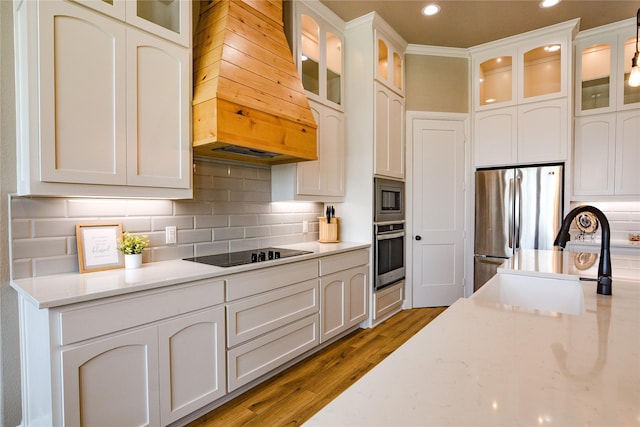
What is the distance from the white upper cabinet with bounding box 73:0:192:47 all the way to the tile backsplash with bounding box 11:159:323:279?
811 mm

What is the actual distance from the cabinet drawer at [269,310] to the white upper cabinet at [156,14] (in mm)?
1586

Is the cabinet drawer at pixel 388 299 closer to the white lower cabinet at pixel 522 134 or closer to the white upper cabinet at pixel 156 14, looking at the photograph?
the white lower cabinet at pixel 522 134

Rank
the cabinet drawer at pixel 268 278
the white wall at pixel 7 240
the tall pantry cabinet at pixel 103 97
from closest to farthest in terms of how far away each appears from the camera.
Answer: the tall pantry cabinet at pixel 103 97 < the white wall at pixel 7 240 < the cabinet drawer at pixel 268 278

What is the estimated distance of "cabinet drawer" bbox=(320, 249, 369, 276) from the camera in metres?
2.74

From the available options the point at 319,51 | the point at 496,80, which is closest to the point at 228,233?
the point at 319,51

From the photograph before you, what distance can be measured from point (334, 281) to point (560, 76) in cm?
314

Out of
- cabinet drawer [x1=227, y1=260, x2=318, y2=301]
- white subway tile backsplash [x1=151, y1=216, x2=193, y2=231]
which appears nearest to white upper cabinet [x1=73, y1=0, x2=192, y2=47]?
white subway tile backsplash [x1=151, y1=216, x2=193, y2=231]

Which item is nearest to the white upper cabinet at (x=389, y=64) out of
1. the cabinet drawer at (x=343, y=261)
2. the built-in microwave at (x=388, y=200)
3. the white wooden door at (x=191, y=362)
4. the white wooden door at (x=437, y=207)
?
the white wooden door at (x=437, y=207)

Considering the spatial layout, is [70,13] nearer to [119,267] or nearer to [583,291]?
[119,267]

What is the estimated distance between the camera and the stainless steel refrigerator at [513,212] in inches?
135

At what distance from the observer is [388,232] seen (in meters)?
3.56

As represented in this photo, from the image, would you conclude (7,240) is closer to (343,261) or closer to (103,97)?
(103,97)

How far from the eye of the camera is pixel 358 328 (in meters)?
3.35

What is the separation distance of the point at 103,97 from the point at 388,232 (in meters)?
2.71
